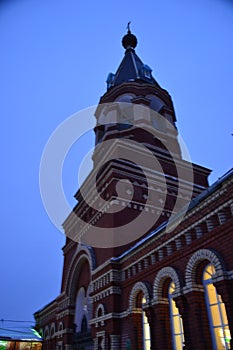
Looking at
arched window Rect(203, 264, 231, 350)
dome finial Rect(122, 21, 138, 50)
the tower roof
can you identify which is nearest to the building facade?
arched window Rect(203, 264, 231, 350)

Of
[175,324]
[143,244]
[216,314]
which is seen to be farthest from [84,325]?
[216,314]

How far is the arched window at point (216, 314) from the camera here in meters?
8.43

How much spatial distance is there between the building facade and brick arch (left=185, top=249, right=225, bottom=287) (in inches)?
1.2

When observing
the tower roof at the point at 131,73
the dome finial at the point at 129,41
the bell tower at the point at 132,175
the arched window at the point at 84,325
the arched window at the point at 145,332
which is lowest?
the arched window at the point at 145,332

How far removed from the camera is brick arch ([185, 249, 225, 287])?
329 inches

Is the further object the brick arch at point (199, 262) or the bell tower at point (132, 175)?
the bell tower at point (132, 175)

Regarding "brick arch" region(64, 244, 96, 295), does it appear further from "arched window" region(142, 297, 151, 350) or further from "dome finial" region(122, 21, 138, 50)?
"dome finial" region(122, 21, 138, 50)

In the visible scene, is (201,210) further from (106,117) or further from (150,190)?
(106,117)

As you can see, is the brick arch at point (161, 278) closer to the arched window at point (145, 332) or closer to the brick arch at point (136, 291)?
the brick arch at point (136, 291)

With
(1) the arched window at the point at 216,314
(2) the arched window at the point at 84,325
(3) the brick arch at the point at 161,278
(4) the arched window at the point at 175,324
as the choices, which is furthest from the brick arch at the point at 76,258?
(1) the arched window at the point at 216,314

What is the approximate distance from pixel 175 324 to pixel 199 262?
2757mm

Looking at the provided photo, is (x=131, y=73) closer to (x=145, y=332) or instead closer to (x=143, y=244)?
(x=143, y=244)

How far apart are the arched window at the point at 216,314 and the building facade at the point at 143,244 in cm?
3

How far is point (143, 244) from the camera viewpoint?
40.8 ft
